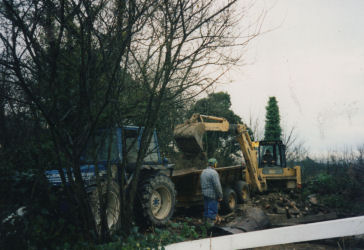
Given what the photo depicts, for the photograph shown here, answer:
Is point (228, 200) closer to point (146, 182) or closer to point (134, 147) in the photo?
point (146, 182)

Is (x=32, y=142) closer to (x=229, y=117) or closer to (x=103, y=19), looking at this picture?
(x=103, y=19)

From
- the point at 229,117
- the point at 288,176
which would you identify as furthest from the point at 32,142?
the point at 229,117

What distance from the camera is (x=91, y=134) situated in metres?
4.26

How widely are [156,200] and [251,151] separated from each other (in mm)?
6431

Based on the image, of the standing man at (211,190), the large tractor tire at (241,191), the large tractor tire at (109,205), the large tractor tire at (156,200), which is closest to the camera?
the large tractor tire at (109,205)

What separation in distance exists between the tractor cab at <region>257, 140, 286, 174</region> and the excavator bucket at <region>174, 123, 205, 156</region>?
5.67 meters

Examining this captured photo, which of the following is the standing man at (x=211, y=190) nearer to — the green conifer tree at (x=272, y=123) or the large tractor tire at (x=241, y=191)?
the large tractor tire at (x=241, y=191)

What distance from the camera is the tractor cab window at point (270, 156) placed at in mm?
15000

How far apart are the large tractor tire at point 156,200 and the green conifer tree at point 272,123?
2450 centimetres

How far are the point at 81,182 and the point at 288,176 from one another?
1198 centimetres

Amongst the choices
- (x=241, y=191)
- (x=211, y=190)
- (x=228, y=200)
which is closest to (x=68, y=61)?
(x=211, y=190)

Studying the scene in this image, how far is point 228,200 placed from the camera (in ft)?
35.6

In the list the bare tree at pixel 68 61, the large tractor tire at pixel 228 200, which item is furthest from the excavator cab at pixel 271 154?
the bare tree at pixel 68 61

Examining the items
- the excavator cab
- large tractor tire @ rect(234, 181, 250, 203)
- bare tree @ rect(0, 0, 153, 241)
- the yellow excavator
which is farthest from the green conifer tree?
bare tree @ rect(0, 0, 153, 241)
